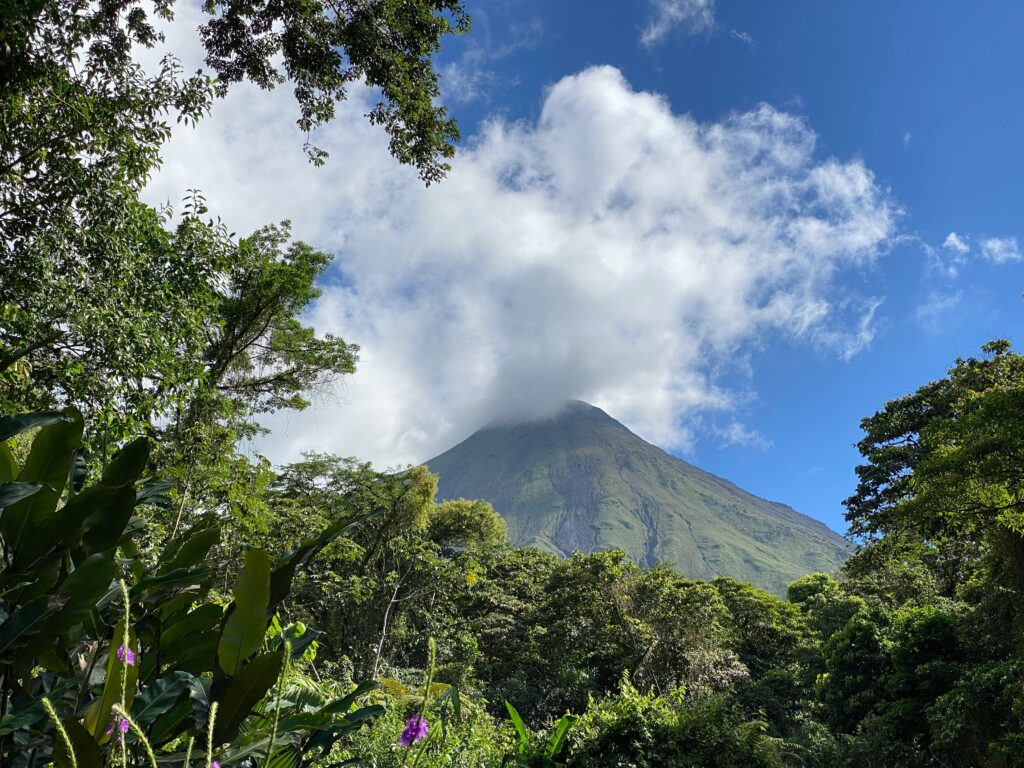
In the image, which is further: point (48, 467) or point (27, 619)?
point (48, 467)

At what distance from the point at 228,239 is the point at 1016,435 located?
829cm

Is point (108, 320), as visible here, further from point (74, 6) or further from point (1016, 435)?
point (1016, 435)

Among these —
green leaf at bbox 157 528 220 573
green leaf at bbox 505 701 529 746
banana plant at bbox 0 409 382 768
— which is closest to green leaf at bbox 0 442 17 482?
banana plant at bbox 0 409 382 768

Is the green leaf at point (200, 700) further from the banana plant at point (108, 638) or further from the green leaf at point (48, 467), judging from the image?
the green leaf at point (48, 467)

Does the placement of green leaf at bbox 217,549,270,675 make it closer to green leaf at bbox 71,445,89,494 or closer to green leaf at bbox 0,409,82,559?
green leaf at bbox 0,409,82,559

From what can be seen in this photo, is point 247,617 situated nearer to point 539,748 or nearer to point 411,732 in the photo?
point 411,732

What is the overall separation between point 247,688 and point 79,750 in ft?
0.63

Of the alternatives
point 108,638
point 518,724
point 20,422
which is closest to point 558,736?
point 518,724

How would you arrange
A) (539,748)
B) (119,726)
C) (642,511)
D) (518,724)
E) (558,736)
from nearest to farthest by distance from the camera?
1. (119,726)
2. (518,724)
3. (558,736)
4. (539,748)
5. (642,511)

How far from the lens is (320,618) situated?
14.1 m

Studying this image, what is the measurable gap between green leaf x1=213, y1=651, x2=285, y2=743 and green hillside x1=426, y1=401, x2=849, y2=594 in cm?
12372

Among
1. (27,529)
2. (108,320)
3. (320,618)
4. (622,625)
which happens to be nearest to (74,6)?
(108,320)

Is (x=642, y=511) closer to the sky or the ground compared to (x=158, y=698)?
closer to the sky

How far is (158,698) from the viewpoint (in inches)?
31.7
